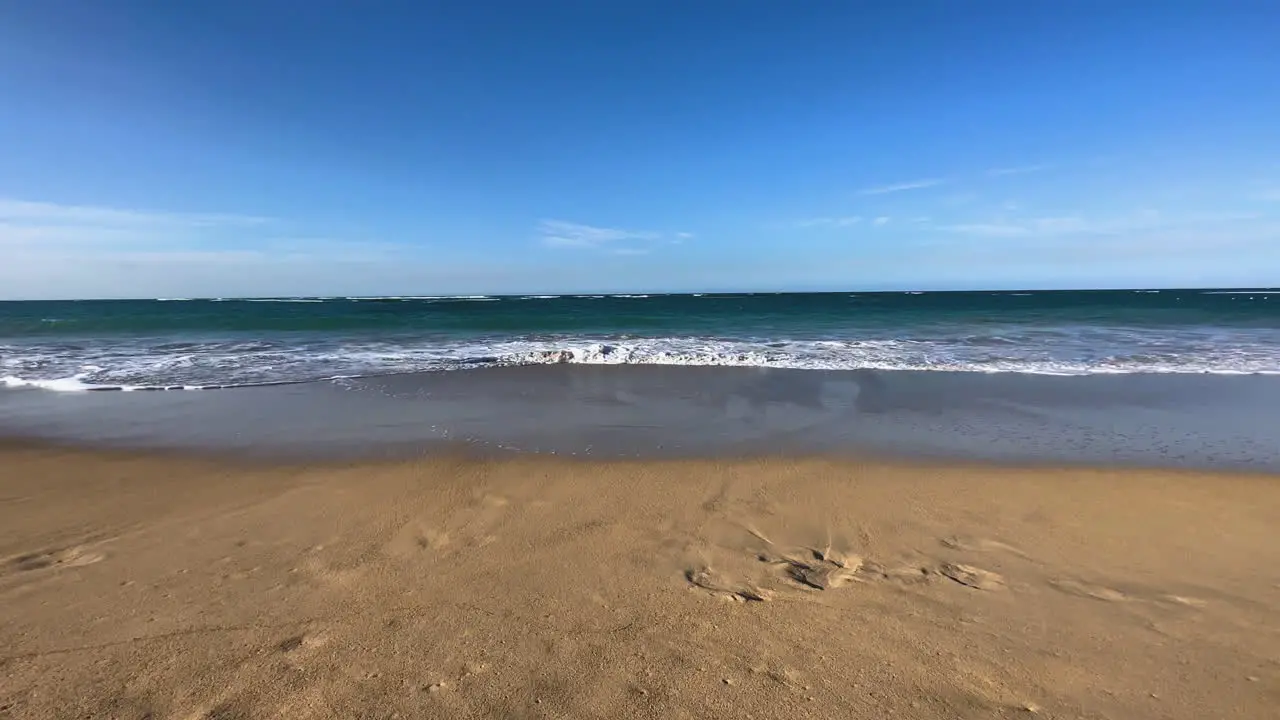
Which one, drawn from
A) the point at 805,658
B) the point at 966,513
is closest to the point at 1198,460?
the point at 966,513

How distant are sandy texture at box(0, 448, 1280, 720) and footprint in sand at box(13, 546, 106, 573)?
30mm

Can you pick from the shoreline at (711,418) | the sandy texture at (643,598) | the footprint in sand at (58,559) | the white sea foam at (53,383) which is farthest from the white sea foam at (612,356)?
the footprint in sand at (58,559)

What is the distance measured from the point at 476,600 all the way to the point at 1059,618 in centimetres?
316

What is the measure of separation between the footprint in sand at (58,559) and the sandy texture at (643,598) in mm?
30

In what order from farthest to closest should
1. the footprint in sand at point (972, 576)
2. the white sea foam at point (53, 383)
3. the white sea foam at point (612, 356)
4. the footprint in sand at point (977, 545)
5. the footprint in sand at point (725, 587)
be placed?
the white sea foam at point (612, 356)
the white sea foam at point (53, 383)
the footprint in sand at point (977, 545)
the footprint in sand at point (972, 576)
the footprint in sand at point (725, 587)

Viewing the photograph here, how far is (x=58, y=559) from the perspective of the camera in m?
3.72

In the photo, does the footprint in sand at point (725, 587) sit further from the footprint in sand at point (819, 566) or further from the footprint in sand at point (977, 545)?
the footprint in sand at point (977, 545)

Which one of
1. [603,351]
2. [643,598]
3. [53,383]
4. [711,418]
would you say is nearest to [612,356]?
[603,351]

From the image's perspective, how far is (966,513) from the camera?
177 inches

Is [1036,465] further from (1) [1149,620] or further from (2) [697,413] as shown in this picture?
(2) [697,413]

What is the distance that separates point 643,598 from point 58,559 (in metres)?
3.90

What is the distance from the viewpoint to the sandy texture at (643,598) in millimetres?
2428

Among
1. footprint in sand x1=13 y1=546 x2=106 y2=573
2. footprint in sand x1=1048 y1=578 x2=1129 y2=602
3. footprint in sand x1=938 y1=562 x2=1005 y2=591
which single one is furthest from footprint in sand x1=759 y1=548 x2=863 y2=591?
footprint in sand x1=13 y1=546 x2=106 y2=573

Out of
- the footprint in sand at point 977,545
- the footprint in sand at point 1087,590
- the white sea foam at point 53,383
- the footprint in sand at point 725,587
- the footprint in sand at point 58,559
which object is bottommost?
the footprint in sand at point 1087,590
